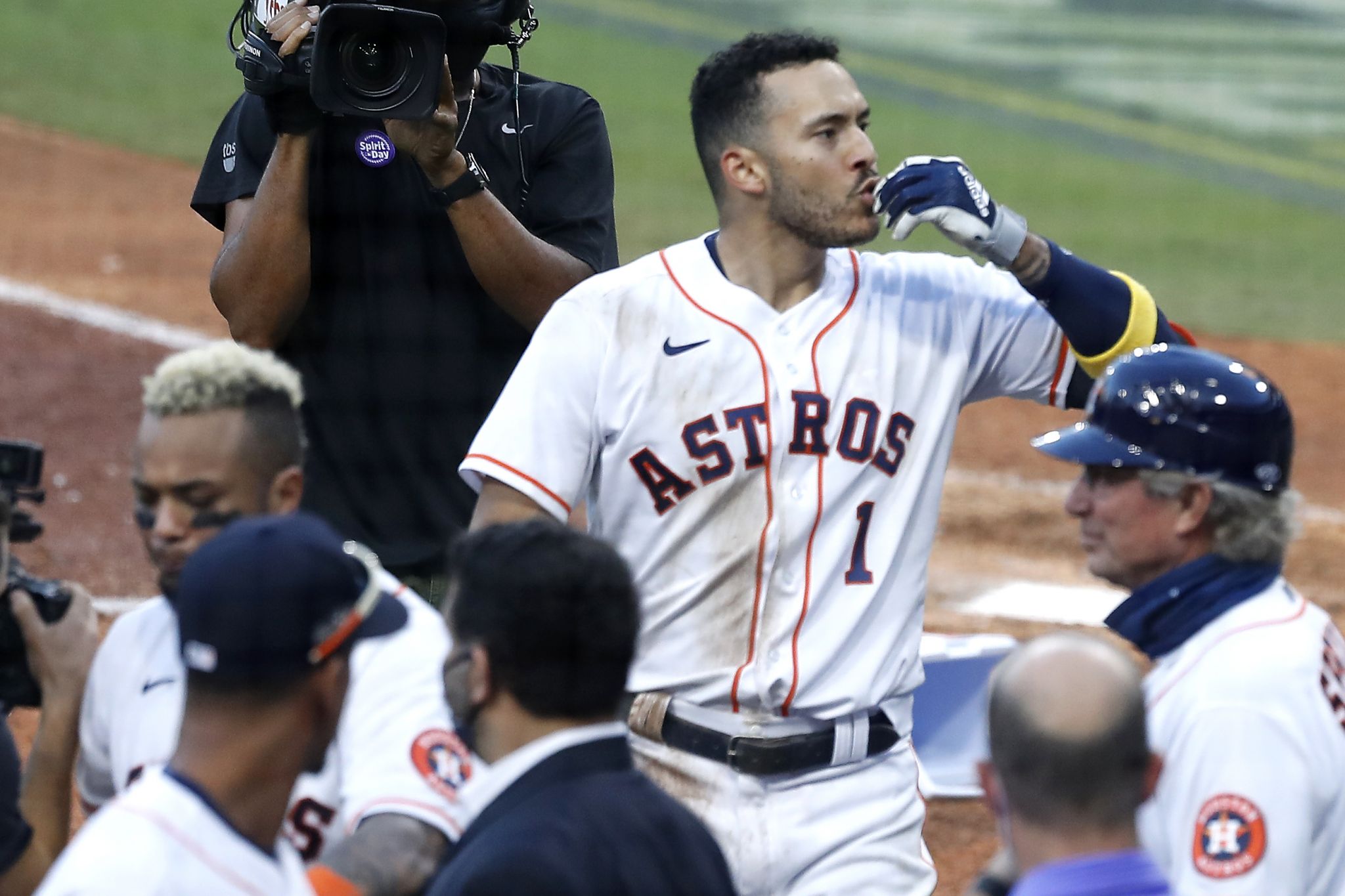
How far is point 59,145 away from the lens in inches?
551

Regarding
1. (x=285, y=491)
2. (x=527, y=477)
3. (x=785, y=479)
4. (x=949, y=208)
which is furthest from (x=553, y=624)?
(x=949, y=208)

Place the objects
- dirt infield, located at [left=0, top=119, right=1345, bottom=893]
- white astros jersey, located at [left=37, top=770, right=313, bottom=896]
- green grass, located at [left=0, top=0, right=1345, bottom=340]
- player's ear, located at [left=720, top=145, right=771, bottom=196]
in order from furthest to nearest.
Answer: green grass, located at [left=0, top=0, right=1345, bottom=340]
dirt infield, located at [left=0, top=119, right=1345, bottom=893]
player's ear, located at [left=720, top=145, right=771, bottom=196]
white astros jersey, located at [left=37, top=770, right=313, bottom=896]

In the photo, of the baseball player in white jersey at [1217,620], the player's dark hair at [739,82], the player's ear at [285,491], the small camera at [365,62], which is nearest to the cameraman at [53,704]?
the player's ear at [285,491]

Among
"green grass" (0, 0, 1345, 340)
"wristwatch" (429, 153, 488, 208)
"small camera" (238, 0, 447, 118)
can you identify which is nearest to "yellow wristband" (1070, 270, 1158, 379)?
"wristwatch" (429, 153, 488, 208)

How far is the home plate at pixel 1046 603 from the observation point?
254 inches

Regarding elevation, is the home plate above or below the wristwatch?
below

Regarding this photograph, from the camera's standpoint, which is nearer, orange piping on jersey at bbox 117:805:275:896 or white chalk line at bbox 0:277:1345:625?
orange piping on jersey at bbox 117:805:275:896

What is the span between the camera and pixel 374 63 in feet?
11.1

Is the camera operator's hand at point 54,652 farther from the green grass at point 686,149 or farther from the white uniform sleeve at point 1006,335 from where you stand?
the green grass at point 686,149

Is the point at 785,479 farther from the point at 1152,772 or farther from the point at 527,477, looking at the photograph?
the point at 1152,772

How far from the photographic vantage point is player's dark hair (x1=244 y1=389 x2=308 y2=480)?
264 centimetres

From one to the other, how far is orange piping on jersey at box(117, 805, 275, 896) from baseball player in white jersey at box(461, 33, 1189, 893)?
115 centimetres

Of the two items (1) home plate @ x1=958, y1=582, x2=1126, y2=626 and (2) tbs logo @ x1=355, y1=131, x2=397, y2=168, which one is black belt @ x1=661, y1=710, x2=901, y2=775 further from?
(1) home plate @ x1=958, y1=582, x2=1126, y2=626

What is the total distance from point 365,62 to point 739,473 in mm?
1030
